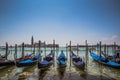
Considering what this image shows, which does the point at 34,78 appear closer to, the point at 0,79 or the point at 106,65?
the point at 0,79

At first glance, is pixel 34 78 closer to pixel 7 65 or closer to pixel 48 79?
pixel 48 79

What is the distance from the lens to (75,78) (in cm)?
1075

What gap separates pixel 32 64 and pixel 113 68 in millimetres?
11114

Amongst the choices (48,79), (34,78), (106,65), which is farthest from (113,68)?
(34,78)

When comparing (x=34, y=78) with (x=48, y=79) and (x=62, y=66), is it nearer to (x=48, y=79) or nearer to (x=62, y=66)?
(x=48, y=79)

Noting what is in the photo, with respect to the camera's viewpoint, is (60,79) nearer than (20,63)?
Yes

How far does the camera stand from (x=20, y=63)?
1432 centimetres

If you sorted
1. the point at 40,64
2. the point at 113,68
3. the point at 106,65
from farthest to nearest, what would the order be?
the point at 106,65 < the point at 113,68 < the point at 40,64

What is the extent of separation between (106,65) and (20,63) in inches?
454

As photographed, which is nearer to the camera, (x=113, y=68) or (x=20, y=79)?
(x=20, y=79)

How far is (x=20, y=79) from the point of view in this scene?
10.4 m

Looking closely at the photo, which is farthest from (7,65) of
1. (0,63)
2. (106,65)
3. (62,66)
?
(106,65)

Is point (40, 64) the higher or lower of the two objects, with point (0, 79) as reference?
higher

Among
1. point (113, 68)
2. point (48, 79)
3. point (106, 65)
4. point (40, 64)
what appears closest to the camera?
point (48, 79)
